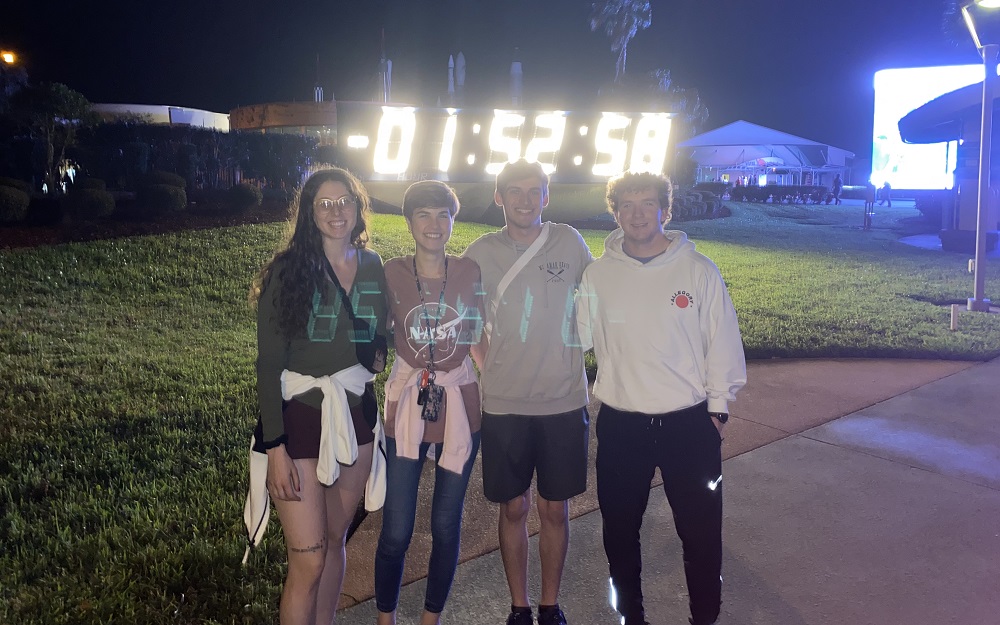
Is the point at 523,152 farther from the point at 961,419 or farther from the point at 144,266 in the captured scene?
the point at 144,266

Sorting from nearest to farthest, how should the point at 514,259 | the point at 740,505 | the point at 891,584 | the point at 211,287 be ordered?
the point at 514,259 < the point at 891,584 < the point at 740,505 < the point at 211,287

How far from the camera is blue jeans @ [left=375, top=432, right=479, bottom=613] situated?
9.34 feet

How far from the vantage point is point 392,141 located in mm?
7941

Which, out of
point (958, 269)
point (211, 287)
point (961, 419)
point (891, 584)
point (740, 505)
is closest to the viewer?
point (891, 584)

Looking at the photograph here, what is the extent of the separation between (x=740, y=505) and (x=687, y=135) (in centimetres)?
3726

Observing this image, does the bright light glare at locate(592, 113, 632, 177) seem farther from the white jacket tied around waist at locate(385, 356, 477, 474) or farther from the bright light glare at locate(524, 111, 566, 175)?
the white jacket tied around waist at locate(385, 356, 477, 474)

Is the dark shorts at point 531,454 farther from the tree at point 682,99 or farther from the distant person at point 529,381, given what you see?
the tree at point 682,99

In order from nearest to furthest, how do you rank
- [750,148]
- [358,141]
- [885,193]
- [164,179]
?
[358,141], [164,179], [885,193], [750,148]

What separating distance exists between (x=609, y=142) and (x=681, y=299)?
6.51 meters

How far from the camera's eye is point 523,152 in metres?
8.93

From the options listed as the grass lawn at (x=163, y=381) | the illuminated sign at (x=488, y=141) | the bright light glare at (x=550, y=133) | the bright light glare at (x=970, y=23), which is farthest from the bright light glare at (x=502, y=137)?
the bright light glare at (x=970, y=23)

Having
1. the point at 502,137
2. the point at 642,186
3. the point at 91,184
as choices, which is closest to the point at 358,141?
the point at 502,137

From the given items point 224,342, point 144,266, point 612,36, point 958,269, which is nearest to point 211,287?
point 144,266

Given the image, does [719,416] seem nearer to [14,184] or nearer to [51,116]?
[14,184]
